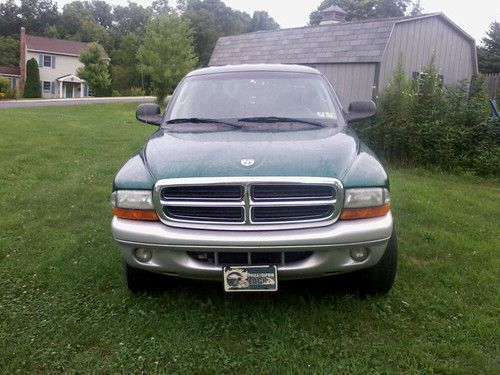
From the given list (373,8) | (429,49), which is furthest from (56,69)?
(429,49)

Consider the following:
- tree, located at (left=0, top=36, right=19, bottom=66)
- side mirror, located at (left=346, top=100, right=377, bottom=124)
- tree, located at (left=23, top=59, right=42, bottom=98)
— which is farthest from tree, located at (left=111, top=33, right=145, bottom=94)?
side mirror, located at (left=346, top=100, right=377, bottom=124)

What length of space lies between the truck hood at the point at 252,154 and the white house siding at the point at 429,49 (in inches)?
443

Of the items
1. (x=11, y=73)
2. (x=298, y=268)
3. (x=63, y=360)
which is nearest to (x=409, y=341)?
(x=298, y=268)

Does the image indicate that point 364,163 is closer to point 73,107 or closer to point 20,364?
point 20,364

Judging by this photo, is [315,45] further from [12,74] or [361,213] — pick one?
[12,74]

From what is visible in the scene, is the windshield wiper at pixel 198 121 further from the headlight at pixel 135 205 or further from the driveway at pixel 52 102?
the driveway at pixel 52 102

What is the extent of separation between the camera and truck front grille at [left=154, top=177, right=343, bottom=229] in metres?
2.86

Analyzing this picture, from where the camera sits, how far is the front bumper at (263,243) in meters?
2.79

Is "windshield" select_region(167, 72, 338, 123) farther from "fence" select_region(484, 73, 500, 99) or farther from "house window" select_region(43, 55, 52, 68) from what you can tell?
"house window" select_region(43, 55, 52, 68)

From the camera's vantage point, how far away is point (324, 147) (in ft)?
10.7

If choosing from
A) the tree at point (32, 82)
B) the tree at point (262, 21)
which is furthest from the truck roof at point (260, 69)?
the tree at point (262, 21)

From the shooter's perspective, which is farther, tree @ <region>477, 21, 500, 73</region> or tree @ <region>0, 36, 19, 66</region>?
tree @ <region>0, 36, 19, 66</region>

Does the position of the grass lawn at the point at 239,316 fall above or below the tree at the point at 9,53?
below

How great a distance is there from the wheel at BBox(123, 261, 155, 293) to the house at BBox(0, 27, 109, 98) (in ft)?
156
